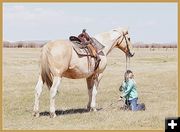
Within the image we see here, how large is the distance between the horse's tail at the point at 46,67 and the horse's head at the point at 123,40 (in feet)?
9.50

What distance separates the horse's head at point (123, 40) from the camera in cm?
1341

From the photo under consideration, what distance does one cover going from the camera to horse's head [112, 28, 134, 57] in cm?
1341

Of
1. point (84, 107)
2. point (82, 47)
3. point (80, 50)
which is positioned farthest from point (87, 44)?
point (84, 107)

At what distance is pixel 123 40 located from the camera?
1356 centimetres

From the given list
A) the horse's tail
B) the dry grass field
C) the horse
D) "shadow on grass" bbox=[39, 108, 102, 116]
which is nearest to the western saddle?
the horse

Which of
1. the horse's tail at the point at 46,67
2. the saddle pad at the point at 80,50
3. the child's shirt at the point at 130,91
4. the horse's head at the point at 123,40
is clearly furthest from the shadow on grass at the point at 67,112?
the horse's head at the point at 123,40

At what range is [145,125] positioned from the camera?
9.92 meters

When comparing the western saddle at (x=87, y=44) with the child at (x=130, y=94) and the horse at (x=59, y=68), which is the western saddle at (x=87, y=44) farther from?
the child at (x=130, y=94)

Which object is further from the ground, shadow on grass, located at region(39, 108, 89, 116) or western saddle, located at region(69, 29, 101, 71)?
western saddle, located at region(69, 29, 101, 71)

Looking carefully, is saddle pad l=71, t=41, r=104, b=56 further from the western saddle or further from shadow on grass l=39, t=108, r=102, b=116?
shadow on grass l=39, t=108, r=102, b=116

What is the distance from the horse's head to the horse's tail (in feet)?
9.50

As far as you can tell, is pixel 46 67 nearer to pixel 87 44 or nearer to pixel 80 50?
pixel 80 50

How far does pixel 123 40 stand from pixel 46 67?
10.8 ft

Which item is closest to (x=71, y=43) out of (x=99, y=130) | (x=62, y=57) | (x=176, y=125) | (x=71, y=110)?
(x=62, y=57)
